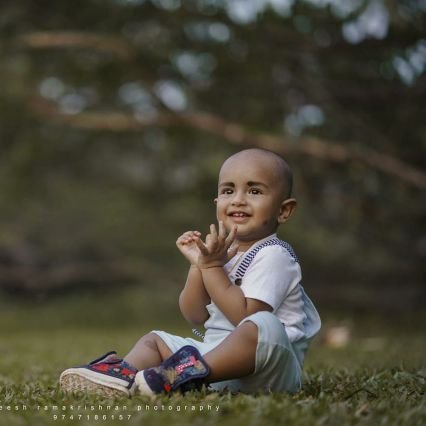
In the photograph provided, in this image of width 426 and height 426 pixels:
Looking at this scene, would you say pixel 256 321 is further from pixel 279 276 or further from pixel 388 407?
pixel 388 407

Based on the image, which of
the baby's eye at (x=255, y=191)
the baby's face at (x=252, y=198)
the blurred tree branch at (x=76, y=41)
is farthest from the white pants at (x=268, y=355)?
the blurred tree branch at (x=76, y=41)

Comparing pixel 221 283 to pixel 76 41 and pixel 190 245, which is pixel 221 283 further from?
pixel 76 41

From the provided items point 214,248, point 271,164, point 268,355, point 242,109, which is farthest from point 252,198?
point 242,109

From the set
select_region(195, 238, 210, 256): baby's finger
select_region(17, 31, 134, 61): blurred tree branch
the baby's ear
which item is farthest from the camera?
select_region(17, 31, 134, 61): blurred tree branch

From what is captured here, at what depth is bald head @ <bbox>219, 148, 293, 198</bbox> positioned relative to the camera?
298 centimetres

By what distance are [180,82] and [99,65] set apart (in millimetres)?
1122

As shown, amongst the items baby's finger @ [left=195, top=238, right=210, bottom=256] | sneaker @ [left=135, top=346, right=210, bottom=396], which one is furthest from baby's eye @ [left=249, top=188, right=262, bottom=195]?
sneaker @ [left=135, top=346, right=210, bottom=396]

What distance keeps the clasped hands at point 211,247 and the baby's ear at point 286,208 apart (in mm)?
245

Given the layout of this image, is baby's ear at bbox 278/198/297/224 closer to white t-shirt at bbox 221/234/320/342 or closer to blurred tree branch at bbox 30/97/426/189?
white t-shirt at bbox 221/234/320/342

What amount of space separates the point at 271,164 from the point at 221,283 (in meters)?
0.53

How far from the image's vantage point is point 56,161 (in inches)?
568

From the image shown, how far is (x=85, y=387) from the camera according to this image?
2.78m

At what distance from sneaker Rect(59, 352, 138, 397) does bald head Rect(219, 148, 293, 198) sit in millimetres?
898

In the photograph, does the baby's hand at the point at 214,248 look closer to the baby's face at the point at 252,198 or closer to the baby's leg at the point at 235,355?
the baby's face at the point at 252,198
